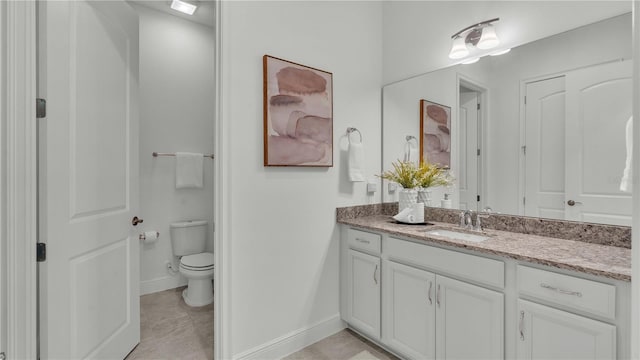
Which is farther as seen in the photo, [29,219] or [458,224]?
[458,224]

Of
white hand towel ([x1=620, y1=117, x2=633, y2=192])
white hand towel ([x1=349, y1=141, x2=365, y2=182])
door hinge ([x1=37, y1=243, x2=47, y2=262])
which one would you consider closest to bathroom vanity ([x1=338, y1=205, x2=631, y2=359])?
white hand towel ([x1=620, y1=117, x2=633, y2=192])

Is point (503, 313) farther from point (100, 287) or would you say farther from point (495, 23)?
point (100, 287)

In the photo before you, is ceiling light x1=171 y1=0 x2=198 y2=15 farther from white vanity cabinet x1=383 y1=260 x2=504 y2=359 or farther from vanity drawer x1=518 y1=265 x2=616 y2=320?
vanity drawer x1=518 y1=265 x2=616 y2=320

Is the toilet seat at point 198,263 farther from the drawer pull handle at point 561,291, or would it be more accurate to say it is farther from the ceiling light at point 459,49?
the ceiling light at point 459,49

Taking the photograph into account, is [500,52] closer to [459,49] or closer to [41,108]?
[459,49]

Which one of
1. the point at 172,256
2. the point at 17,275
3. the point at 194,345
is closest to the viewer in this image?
the point at 17,275

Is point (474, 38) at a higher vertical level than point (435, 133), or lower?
higher

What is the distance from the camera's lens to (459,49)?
6.70 ft

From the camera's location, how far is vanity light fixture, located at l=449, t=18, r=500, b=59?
1.88 m

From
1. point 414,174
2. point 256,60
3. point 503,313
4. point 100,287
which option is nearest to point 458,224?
point 414,174

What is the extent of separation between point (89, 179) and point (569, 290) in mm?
2299

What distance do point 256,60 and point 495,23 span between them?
155cm

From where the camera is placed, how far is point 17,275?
4.12ft

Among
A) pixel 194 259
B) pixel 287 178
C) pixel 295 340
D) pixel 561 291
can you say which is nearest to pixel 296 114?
pixel 287 178
